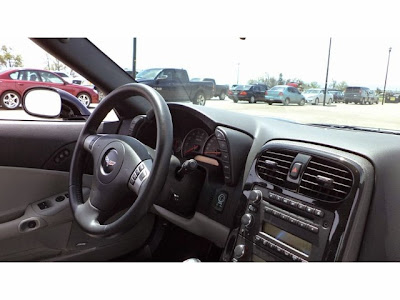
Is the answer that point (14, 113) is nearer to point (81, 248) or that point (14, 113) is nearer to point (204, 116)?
point (81, 248)

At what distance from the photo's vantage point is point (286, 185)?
1.50m

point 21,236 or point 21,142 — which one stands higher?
point 21,142

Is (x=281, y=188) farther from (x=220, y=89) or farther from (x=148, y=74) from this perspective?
(x=148, y=74)

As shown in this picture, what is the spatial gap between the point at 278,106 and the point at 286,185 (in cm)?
88

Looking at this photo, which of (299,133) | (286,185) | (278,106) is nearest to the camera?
(286,185)

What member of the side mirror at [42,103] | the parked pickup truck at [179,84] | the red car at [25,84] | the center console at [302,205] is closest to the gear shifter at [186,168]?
the center console at [302,205]

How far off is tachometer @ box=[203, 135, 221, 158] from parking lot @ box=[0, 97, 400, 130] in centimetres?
22

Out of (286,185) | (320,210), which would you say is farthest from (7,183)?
(320,210)

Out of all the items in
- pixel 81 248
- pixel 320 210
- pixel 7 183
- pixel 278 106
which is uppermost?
pixel 278 106

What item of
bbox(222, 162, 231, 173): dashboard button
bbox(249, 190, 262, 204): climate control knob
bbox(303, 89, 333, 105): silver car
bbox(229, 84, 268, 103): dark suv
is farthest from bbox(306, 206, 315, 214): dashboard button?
bbox(229, 84, 268, 103): dark suv

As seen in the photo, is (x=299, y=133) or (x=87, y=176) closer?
(x=299, y=133)

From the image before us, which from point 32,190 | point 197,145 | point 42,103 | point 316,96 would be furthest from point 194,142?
point 42,103

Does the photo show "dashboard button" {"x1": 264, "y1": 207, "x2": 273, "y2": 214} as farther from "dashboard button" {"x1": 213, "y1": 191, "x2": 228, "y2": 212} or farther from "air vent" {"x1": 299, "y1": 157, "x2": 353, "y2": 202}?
"dashboard button" {"x1": 213, "y1": 191, "x2": 228, "y2": 212}

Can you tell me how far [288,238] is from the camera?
1.44 metres
